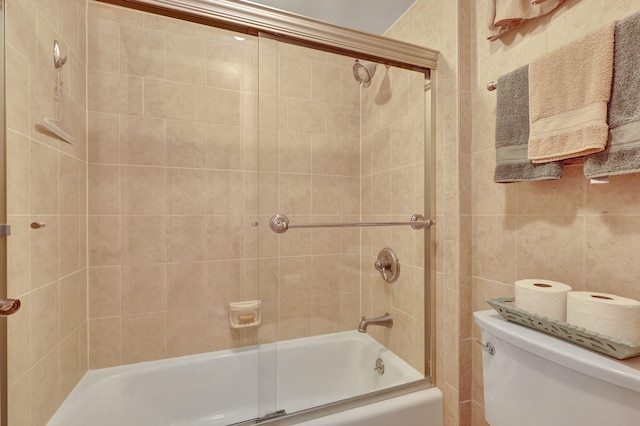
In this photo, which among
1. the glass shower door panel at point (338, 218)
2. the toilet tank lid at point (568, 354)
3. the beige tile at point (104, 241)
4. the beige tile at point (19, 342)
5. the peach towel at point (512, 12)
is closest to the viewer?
the toilet tank lid at point (568, 354)

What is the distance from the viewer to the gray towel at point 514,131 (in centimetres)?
93

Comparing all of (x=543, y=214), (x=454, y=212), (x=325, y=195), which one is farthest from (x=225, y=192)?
(x=543, y=214)

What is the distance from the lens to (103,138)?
1416 millimetres

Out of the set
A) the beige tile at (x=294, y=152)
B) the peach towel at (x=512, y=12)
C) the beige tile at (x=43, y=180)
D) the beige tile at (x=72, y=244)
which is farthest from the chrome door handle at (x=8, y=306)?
the peach towel at (x=512, y=12)

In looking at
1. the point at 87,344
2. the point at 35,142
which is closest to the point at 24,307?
the point at 35,142

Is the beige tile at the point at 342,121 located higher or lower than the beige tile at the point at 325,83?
lower

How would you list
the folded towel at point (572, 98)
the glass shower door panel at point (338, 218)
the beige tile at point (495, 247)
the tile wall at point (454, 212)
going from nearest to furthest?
the folded towel at point (572, 98) → the beige tile at point (495, 247) → the tile wall at point (454, 212) → the glass shower door panel at point (338, 218)

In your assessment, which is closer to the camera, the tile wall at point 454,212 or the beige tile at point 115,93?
the tile wall at point 454,212

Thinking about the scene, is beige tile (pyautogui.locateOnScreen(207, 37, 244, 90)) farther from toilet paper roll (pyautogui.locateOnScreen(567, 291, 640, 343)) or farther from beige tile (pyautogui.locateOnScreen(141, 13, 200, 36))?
toilet paper roll (pyautogui.locateOnScreen(567, 291, 640, 343))

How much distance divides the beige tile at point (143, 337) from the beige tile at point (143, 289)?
4cm

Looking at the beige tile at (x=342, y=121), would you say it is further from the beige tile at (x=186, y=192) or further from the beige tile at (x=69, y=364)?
the beige tile at (x=69, y=364)

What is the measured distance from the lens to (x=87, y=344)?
1.40m

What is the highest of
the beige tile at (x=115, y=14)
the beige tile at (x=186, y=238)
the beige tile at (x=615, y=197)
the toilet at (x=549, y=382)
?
the beige tile at (x=115, y=14)

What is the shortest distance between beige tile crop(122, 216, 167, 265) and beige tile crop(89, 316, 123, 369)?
31cm
